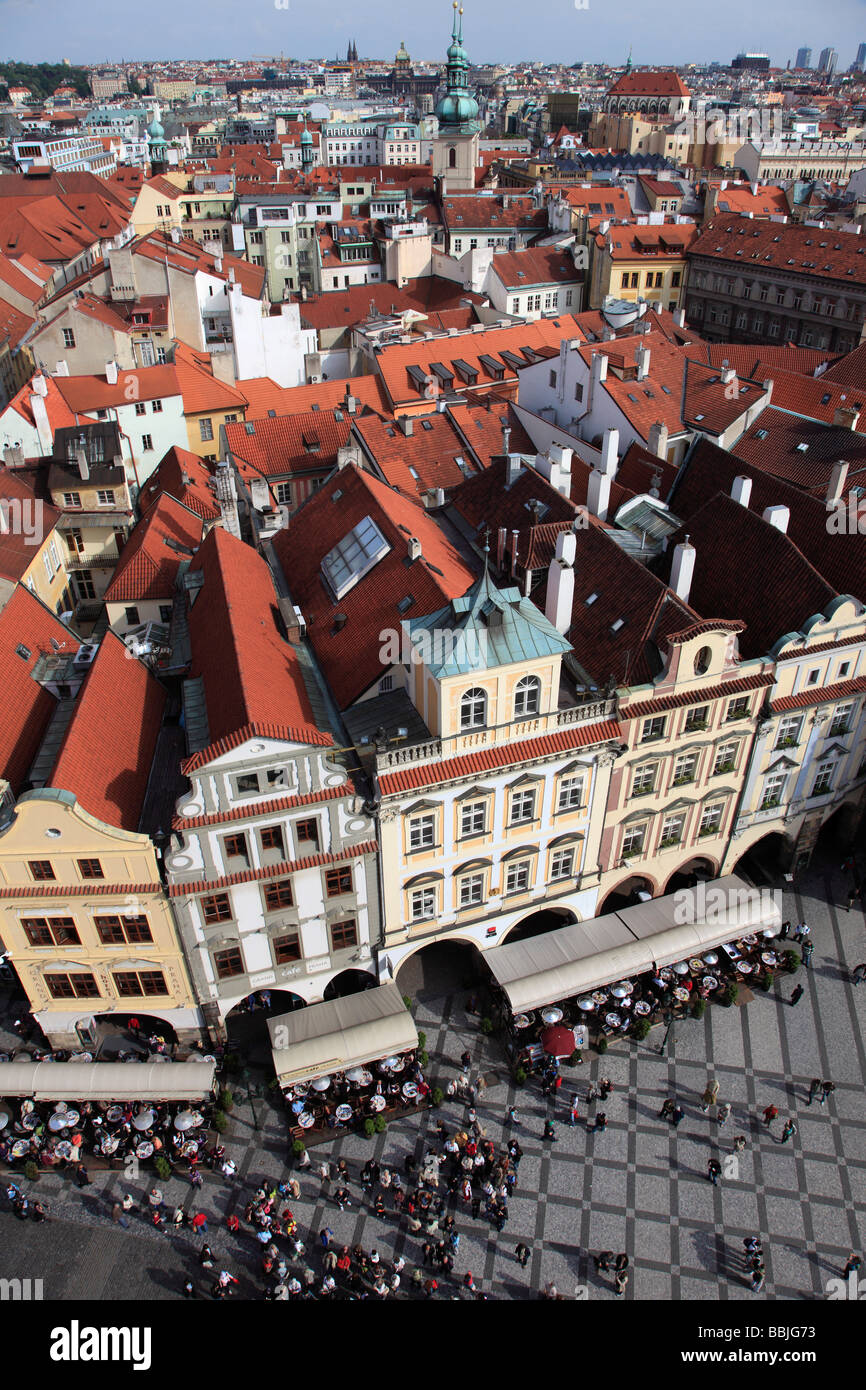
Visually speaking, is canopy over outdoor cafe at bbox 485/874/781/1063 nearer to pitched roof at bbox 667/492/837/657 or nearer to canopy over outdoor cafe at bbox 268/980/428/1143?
canopy over outdoor cafe at bbox 268/980/428/1143

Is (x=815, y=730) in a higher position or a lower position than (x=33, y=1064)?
higher

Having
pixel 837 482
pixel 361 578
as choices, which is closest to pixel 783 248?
pixel 837 482

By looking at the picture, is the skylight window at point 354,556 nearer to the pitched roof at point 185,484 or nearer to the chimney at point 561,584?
the chimney at point 561,584

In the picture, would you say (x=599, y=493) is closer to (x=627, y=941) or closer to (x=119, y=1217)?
(x=627, y=941)

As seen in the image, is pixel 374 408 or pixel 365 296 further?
pixel 365 296

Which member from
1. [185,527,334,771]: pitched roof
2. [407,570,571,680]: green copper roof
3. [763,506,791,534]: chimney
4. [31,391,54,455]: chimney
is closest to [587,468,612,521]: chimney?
[763,506,791,534]: chimney

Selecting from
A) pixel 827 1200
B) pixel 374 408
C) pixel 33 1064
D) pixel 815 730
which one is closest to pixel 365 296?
pixel 374 408

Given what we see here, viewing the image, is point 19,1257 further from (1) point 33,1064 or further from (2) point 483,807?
(2) point 483,807
